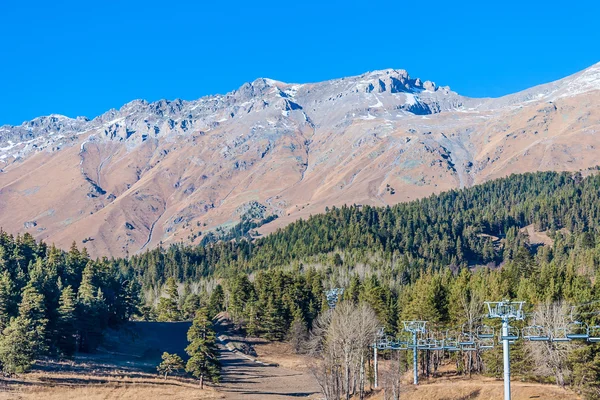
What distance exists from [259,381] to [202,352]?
13.9 meters

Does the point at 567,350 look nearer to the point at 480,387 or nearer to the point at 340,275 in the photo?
the point at 480,387

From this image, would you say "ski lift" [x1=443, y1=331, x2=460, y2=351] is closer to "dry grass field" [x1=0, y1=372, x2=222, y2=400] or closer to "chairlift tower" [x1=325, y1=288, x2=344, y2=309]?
"dry grass field" [x1=0, y1=372, x2=222, y2=400]

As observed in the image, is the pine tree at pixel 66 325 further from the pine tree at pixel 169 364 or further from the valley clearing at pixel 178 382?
the pine tree at pixel 169 364

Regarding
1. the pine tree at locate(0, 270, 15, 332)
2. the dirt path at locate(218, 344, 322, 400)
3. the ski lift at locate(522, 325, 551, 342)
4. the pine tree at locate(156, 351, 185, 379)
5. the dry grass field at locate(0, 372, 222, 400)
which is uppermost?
the pine tree at locate(0, 270, 15, 332)

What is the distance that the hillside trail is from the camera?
9356cm

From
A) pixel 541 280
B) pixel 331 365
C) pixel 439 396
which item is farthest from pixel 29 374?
pixel 541 280

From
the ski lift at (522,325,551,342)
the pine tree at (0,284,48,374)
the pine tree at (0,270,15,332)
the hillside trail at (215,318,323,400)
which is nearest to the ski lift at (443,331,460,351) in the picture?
the ski lift at (522,325,551,342)

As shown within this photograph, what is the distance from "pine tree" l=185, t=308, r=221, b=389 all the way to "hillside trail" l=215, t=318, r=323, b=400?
266cm

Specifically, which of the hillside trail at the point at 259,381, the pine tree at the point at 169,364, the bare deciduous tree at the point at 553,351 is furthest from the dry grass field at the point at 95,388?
the bare deciduous tree at the point at 553,351

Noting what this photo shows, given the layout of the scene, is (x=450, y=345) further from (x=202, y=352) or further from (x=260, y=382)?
(x=202, y=352)

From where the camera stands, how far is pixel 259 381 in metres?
105

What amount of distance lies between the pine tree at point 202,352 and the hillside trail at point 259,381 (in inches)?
105

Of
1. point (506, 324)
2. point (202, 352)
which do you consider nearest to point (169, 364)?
point (202, 352)

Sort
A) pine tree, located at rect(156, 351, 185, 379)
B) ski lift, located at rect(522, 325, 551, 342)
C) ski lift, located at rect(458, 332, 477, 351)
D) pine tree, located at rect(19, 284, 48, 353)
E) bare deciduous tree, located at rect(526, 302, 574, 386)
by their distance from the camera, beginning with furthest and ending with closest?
1. pine tree, located at rect(156, 351, 185, 379)
2. pine tree, located at rect(19, 284, 48, 353)
3. bare deciduous tree, located at rect(526, 302, 574, 386)
4. ski lift, located at rect(458, 332, 477, 351)
5. ski lift, located at rect(522, 325, 551, 342)
